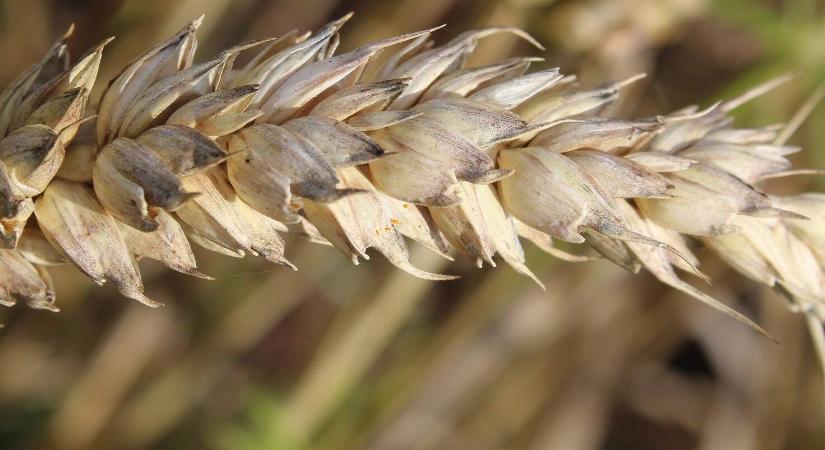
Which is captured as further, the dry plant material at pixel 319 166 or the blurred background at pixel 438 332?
the blurred background at pixel 438 332

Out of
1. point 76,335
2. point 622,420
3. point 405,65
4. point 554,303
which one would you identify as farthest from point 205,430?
point 405,65

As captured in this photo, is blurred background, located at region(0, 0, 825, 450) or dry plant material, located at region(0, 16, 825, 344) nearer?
dry plant material, located at region(0, 16, 825, 344)

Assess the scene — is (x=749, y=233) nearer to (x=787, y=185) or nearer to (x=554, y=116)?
(x=554, y=116)

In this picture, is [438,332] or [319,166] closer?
[319,166]
